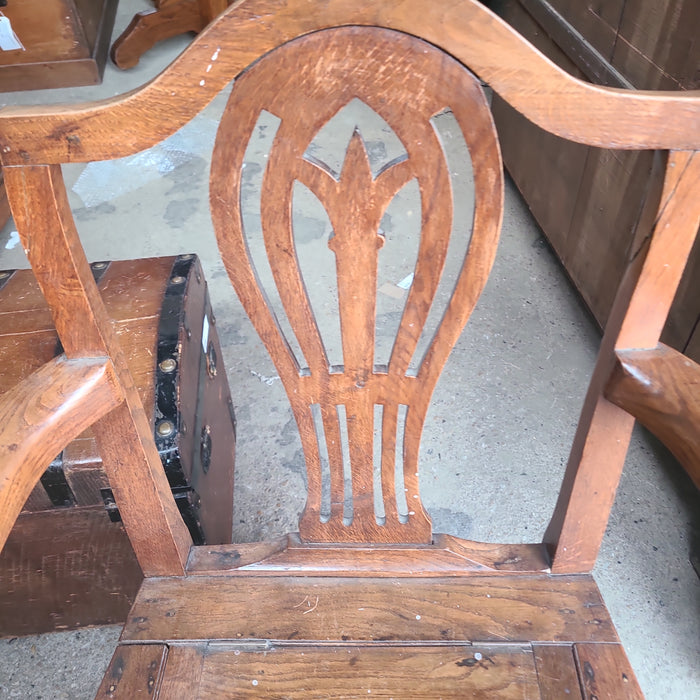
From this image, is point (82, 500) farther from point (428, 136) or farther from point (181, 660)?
point (428, 136)

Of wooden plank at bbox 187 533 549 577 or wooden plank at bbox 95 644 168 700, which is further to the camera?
wooden plank at bbox 187 533 549 577

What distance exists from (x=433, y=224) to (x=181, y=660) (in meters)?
0.55

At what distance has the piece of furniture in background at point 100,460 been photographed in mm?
954

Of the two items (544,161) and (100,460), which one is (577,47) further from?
(100,460)

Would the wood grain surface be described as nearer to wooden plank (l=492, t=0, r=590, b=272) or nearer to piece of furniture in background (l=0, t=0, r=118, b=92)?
wooden plank (l=492, t=0, r=590, b=272)

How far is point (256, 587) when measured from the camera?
783 mm

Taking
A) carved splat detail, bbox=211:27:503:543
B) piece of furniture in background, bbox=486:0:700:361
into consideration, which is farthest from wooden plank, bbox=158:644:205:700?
piece of furniture in background, bbox=486:0:700:361

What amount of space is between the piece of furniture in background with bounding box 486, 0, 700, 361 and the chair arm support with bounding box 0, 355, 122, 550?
788mm

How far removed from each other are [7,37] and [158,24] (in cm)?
76

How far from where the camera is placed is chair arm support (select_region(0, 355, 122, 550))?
60 cm

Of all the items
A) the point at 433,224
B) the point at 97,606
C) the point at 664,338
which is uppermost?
the point at 433,224

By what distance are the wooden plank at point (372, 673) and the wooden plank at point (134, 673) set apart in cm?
5

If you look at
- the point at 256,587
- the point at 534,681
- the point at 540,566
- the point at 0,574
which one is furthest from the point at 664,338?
the point at 0,574

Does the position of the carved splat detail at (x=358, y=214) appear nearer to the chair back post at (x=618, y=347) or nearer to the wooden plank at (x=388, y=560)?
the wooden plank at (x=388, y=560)
